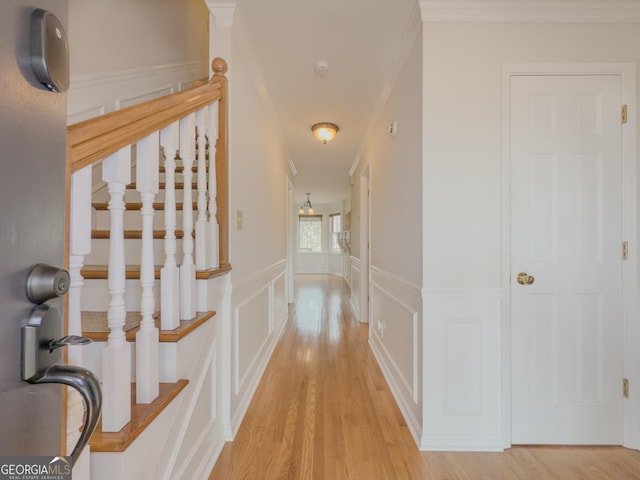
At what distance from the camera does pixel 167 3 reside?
7.94 feet

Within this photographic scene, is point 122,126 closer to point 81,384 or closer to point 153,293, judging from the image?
point 153,293

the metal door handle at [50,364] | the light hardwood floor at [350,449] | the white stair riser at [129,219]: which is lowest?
the light hardwood floor at [350,449]

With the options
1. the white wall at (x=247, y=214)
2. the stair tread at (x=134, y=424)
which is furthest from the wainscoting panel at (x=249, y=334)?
the stair tread at (x=134, y=424)

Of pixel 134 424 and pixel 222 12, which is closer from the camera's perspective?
pixel 134 424

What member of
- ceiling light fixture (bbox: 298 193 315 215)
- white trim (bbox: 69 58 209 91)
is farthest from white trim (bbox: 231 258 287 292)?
ceiling light fixture (bbox: 298 193 315 215)

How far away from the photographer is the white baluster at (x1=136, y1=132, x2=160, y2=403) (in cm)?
100

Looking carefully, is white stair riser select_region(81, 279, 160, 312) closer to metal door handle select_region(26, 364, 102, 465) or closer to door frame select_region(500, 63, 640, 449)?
metal door handle select_region(26, 364, 102, 465)

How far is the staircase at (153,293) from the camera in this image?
0.78m

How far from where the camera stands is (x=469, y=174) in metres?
1.66

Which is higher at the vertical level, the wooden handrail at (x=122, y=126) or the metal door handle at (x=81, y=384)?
the wooden handrail at (x=122, y=126)

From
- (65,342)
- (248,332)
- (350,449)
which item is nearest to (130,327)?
(65,342)

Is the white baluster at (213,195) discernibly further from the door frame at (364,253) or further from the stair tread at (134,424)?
the door frame at (364,253)

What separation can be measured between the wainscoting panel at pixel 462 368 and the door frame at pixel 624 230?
5 centimetres

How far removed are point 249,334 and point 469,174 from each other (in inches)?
70.1
